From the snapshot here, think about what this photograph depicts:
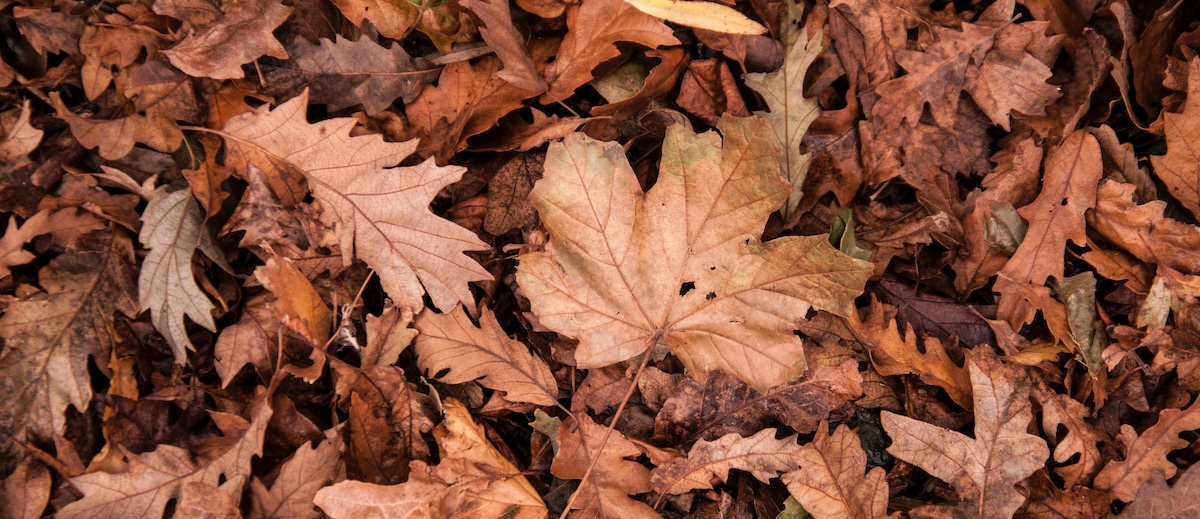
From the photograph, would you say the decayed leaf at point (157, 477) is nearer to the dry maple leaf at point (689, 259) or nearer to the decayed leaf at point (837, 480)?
the dry maple leaf at point (689, 259)

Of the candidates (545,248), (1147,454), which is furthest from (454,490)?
(1147,454)

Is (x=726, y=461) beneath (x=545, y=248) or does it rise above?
beneath

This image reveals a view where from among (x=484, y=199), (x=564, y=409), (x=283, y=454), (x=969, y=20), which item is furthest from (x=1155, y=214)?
(x=283, y=454)

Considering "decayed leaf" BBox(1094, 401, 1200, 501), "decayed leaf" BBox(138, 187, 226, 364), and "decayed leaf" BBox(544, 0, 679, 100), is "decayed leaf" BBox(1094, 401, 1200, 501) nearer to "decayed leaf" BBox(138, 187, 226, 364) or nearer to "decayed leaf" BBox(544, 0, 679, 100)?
"decayed leaf" BBox(544, 0, 679, 100)

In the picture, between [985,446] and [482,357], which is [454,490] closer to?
[482,357]

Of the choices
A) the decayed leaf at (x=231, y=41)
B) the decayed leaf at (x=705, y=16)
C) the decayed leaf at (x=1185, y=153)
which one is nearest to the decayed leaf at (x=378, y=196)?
the decayed leaf at (x=231, y=41)

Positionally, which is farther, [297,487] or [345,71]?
[345,71]

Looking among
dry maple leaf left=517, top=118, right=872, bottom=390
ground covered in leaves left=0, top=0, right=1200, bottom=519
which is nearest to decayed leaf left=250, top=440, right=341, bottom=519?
ground covered in leaves left=0, top=0, right=1200, bottom=519
